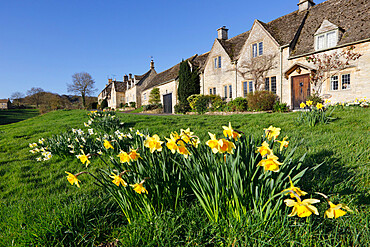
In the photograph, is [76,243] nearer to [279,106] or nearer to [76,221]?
[76,221]

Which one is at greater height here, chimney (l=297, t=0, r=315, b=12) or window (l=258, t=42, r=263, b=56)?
chimney (l=297, t=0, r=315, b=12)

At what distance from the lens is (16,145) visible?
21.6 ft

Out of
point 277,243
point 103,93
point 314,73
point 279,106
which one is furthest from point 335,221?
point 103,93

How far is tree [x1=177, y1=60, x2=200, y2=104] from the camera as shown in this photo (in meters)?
23.2

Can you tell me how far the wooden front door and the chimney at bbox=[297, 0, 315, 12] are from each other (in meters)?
7.20

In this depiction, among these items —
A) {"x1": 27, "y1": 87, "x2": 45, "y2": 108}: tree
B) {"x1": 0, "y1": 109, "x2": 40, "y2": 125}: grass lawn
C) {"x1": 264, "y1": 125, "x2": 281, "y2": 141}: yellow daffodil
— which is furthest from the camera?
{"x1": 27, "y1": 87, "x2": 45, "y2": 108}: tree

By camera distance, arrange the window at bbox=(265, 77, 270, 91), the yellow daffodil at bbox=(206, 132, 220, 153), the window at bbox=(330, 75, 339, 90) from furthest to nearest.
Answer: the window at bbox=(265, 77, 270, 91)
the window at bbox=(330, 75, 339, 90)
the yellow daffodil at bbox=(206, 132, 220, 153)

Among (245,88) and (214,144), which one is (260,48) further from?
(214,144)

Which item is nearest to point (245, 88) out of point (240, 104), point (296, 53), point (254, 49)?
point (240, 104)

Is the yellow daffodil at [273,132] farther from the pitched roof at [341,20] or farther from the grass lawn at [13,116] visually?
the grass lawn at [13,116]

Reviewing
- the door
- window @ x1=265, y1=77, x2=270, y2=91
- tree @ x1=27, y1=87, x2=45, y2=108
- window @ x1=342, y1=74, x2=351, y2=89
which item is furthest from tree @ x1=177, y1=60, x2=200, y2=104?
tree @ x1=27, y1=87, x2=45, y2=108

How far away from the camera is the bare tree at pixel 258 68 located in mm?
16777

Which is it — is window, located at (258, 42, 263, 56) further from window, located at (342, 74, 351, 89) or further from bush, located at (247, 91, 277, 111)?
window, located at (342, 74, 351, 89)

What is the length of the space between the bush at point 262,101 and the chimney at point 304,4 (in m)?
8.85
